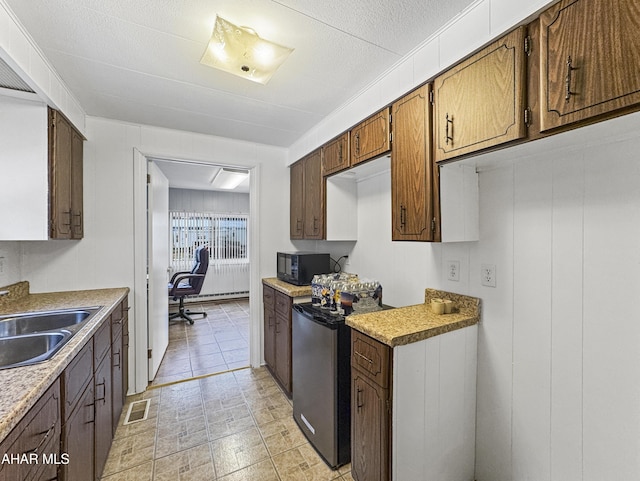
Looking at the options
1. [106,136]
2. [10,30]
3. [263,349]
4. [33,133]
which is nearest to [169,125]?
[106,136]

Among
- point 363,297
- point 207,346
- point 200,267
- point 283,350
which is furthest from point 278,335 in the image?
→ point 200,267

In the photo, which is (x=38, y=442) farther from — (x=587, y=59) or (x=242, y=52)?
(x=587, y=59)

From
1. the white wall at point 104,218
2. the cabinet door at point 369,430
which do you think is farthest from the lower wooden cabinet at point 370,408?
the white wall at point 104,218

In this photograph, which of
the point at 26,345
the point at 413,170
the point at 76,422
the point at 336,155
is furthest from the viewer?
the point at 336,155

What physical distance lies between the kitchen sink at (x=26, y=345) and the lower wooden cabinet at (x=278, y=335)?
4.70 feet

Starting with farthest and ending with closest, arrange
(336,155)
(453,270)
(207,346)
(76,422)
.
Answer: (207,346), (336,155), (453,270), (76,422)

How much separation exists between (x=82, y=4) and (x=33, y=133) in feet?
3.04

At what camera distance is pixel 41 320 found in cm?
163

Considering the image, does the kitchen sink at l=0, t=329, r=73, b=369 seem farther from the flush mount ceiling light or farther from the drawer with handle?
the flush mount ceiling light

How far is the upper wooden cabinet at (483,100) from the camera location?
1088 mm

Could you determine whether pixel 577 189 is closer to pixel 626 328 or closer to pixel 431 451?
pixel 626 328

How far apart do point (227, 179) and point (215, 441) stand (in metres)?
3.53

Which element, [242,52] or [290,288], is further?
[290,288]

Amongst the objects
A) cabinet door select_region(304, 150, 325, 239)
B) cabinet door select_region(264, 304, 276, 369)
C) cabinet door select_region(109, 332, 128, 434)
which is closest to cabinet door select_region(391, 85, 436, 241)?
cabinet door select_region(304, 150, 325, 239)
